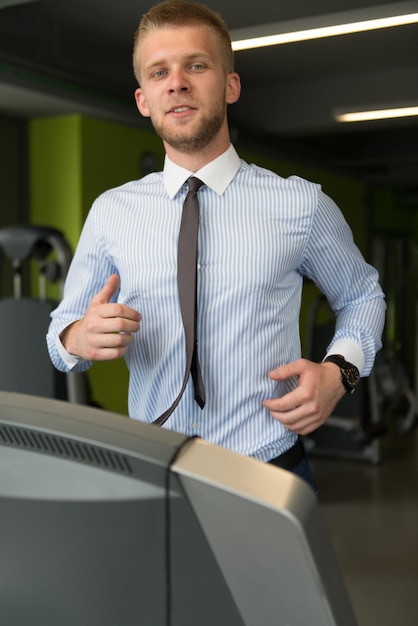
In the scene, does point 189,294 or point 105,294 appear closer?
point 105,294

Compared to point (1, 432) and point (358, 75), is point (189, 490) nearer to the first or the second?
point (1, 432)

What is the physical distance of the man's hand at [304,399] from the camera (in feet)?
3.63

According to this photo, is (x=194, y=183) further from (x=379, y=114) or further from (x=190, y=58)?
(x=379, y=114)

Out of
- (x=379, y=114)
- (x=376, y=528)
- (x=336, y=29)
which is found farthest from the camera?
(x=379, y=114)

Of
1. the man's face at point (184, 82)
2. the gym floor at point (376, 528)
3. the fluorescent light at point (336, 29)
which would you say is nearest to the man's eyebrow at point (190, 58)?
the man's face at point (184, 82)

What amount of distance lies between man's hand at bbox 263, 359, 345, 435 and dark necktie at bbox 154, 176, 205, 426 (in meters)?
0.17

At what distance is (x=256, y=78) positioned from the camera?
6914 millimetres

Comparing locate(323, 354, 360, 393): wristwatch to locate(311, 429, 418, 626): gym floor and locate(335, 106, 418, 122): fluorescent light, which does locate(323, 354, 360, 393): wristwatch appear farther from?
locate(335, 106, 418, 122): fluorescent light

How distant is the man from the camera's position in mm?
1252

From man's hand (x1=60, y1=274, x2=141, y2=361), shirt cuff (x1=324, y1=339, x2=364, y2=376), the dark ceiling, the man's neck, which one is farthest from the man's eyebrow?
the dark ceiling

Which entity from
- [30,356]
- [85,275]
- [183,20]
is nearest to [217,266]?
[85,275]

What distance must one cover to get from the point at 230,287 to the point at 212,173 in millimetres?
203

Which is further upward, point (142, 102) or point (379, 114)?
point (379, 114)

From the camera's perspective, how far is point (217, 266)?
4.26 ft
